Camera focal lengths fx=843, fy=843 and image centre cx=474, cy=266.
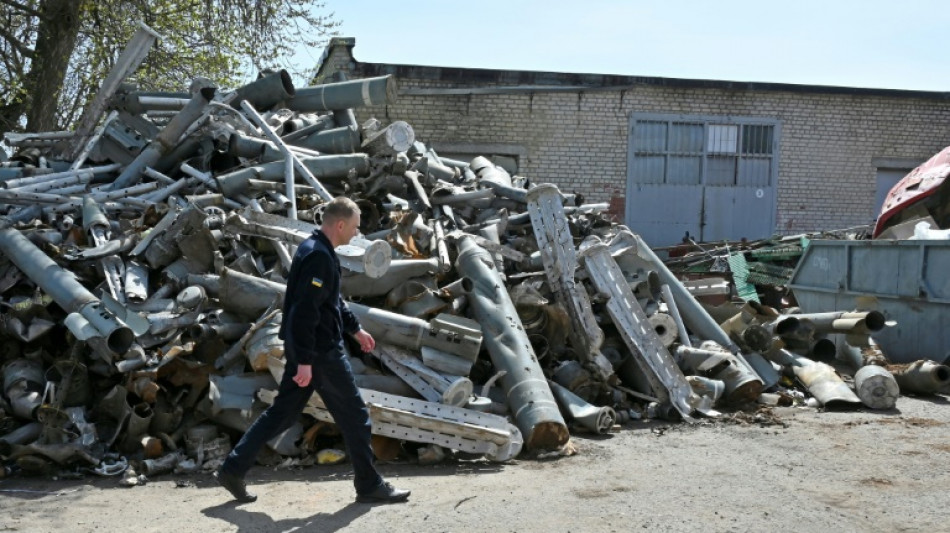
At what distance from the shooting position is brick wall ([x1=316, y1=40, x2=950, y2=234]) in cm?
1689

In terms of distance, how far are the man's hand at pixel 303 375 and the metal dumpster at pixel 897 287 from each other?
24.9 feet

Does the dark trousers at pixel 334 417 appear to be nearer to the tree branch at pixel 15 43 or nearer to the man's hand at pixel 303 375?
the man's hand at pixel 303 375

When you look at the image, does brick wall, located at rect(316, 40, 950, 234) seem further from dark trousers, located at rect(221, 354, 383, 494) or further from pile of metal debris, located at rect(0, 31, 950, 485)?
dark trousers, located at rect(221, 354, 383, 494)

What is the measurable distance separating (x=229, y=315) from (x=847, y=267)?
7689 millimetres

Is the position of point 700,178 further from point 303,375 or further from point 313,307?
point 303,375

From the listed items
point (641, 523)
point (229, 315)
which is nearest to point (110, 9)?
point (229, 315)

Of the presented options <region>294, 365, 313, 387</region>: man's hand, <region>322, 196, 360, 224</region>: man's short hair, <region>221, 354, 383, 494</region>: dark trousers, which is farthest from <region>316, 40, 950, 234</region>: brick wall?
<region>294, 365, 313, 387</region>: man's hand

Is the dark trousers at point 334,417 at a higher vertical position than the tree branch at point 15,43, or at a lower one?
lower

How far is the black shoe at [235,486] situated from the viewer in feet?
15.2

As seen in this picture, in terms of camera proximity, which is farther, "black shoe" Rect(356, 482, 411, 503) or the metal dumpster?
the metal dumpster

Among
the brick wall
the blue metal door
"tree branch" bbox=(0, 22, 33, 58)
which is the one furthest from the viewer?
the blue metal door

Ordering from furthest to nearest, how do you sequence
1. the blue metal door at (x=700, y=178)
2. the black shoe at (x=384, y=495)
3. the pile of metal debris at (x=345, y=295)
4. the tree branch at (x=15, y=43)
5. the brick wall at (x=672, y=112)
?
the blue metal door at (x=700, y=178)
the brick wall at (x=672, y=112)
the tree branch at (x=15, y=43)
the pile of metal debris at (x=345, y=295)
the black shoe at (x=384, y=495)

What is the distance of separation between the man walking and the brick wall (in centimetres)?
1248

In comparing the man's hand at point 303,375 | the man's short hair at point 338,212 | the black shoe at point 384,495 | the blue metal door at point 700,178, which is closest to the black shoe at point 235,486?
the black shoe at point 384,495
